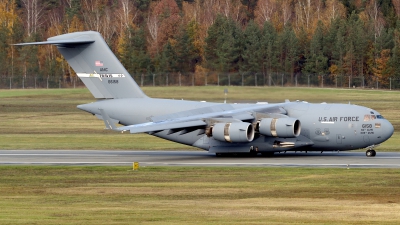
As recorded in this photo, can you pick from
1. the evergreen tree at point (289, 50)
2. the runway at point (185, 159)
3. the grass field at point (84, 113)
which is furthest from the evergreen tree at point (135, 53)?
the runway at point (185, 159)

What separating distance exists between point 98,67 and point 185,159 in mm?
6342

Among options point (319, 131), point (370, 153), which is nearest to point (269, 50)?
point (370, 153)

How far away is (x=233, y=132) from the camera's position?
32531mm

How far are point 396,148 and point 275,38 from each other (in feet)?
187

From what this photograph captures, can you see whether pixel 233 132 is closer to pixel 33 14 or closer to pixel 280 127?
pixel 280 127

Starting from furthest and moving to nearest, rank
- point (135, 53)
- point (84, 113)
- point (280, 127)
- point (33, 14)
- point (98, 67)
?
point (33, 14) < point (135, 53) < point (84, 113) < point (98, 67) < point (280, 127)

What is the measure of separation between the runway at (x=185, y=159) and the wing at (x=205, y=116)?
1412mm

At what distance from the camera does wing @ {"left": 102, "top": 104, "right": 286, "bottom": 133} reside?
3178 centimetres

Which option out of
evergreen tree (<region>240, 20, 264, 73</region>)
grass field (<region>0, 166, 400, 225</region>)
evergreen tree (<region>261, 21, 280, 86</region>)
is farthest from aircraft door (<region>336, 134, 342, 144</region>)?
evergreen tree (<region>240, 20, 264, 73</region>)

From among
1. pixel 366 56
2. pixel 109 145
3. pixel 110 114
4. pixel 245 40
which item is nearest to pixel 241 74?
pixel 245 40

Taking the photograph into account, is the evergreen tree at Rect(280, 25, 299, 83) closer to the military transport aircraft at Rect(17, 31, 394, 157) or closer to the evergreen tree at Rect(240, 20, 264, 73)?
the evergreen tree at Rect(240, 20, 264, 73)

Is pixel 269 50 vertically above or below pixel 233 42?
below

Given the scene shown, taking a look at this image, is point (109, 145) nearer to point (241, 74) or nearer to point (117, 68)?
point (117, 68)

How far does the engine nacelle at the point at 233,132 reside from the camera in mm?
32406
